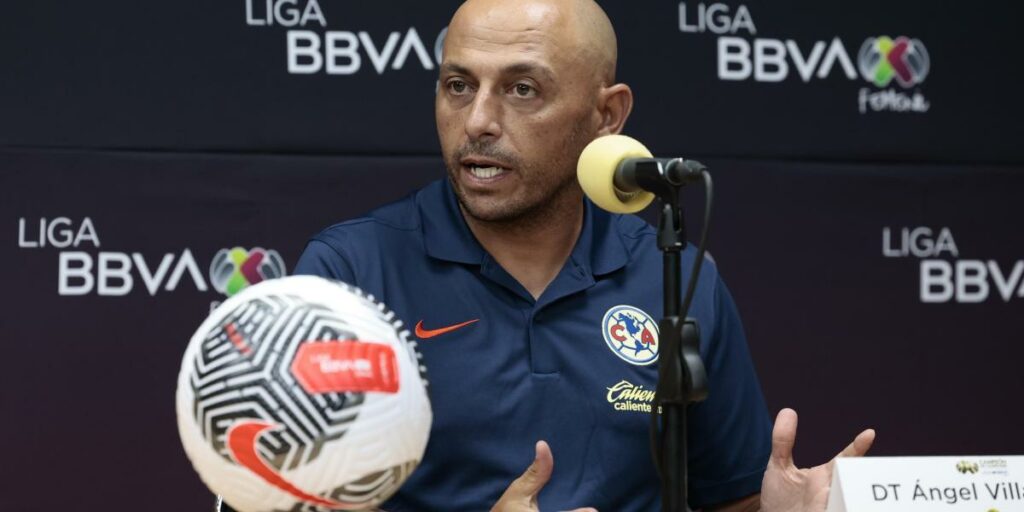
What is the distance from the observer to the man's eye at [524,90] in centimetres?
222

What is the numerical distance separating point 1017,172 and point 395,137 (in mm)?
1478

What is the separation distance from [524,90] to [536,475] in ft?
2.16

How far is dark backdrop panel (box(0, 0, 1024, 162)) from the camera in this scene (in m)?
3.04

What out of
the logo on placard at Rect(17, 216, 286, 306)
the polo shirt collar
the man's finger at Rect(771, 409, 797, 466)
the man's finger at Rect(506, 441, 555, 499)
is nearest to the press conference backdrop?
the logo on placard at Rect(17, 216, 286, 306)

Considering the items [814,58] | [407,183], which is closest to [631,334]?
[407,183]

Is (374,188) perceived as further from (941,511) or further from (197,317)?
(941,511)

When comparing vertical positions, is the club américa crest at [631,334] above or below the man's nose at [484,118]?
below

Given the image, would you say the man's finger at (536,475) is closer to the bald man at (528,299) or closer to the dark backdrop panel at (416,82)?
the bald man at (528,299)

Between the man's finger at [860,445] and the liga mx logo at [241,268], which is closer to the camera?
the man's finger at [860,445]

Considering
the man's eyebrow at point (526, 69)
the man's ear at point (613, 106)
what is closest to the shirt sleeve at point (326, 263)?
the man's eyebrow at point (526, 69)

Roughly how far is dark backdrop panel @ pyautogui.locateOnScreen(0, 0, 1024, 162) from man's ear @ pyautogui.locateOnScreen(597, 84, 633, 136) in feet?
2.77

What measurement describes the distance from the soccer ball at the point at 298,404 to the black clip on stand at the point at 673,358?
11.7 inches

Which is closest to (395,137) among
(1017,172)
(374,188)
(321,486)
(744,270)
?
(374,188)

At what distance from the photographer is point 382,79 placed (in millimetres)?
3180
